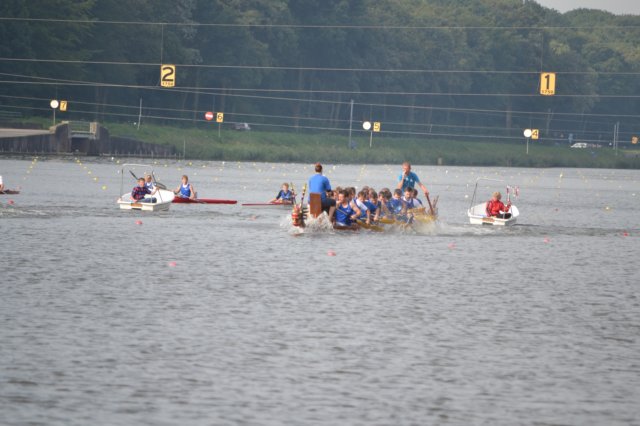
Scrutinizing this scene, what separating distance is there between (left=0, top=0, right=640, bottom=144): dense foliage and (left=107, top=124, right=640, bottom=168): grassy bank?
301cm

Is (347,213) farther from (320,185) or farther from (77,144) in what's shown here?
(77,144)

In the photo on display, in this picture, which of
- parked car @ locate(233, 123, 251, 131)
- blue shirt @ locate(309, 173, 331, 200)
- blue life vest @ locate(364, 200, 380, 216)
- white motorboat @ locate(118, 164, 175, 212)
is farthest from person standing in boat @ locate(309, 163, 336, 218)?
parked car @ locate(233, 123, 251, 131)

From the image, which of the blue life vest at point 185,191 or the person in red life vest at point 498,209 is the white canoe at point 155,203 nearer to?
the blue life vest at point 185,191

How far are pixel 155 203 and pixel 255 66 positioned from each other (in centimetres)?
10950

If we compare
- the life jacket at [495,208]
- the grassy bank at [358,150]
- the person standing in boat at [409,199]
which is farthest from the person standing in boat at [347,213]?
the grassy bank at [358,150]

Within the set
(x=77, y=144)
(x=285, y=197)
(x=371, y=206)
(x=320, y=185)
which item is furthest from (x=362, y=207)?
(x=77, y=144)

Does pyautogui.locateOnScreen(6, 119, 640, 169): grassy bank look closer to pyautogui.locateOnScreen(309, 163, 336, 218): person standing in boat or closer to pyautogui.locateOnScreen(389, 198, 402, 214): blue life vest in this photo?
pyautogui.locateOnScreen(389, 198, 402, 214): blue life vest

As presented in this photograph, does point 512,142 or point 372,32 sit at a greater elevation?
point 372,32

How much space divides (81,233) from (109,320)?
1807 cm

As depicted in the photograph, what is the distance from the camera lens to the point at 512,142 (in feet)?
628

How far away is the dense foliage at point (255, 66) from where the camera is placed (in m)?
126

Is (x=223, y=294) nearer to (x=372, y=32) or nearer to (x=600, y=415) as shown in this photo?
(x=600, y=415)

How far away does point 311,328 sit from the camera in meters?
21.1

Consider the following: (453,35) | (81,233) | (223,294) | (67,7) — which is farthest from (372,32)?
(223,294)
